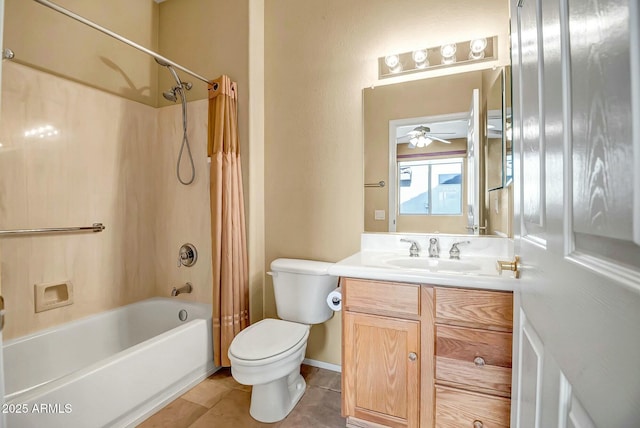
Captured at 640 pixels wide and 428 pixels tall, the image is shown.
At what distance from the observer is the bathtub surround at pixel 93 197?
164cm

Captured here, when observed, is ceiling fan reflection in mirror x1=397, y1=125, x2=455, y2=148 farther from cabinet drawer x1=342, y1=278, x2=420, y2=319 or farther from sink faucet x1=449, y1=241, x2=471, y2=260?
cabinet drawer x1=342, y1=278, x2=420, y2=319

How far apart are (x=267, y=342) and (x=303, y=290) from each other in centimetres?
40

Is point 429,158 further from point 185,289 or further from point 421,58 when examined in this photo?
point 185,289

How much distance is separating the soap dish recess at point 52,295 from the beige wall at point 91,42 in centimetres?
134

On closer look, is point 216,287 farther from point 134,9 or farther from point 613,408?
point 134,9

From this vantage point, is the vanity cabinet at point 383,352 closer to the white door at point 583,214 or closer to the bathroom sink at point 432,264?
the bathroom sink at point 432,264

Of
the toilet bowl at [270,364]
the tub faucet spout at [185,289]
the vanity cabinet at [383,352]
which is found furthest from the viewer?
the tub faucet spout at [185,289]

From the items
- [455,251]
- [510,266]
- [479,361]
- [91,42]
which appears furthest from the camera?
[91,42]

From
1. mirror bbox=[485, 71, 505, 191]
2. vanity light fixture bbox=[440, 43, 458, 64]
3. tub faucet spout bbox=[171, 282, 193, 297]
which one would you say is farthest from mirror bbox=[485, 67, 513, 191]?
tub faucet spout bbox=[171, 282, 193, 297]

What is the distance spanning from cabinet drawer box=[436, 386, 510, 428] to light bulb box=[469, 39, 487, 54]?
1770mm

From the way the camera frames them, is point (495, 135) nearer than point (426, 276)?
No

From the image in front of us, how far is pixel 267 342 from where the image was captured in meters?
1.54

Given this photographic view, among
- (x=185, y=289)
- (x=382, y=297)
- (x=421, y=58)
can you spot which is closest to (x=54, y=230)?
(x=185, y=289)

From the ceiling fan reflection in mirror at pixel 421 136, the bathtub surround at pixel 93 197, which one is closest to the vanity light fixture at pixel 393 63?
the ceiling fan reflection in mirror at pixel 421 136
